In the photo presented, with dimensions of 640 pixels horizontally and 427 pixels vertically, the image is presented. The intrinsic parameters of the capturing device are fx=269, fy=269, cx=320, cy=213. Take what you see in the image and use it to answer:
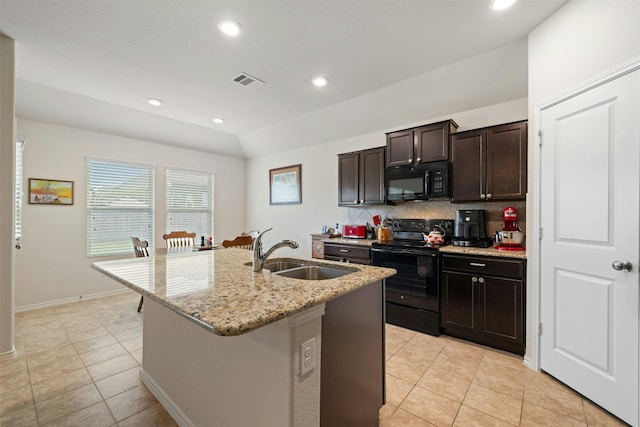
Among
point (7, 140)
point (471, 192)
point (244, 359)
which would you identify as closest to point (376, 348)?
point (244, 359)

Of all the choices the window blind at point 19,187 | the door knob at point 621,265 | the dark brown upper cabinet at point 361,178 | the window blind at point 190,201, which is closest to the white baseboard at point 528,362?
the door knob at point 621,265

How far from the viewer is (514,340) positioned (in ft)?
7.93

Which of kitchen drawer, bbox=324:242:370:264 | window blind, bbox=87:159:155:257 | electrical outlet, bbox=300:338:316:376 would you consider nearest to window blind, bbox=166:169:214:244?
window blind, bbox=87:159:155:257

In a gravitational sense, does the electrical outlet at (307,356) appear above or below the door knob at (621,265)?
below

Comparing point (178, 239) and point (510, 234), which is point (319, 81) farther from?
point (178, 239)

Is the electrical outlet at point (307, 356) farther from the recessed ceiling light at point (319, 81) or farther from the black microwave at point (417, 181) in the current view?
the recessed ceiling light at point (319, 81)

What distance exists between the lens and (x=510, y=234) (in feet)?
9.00

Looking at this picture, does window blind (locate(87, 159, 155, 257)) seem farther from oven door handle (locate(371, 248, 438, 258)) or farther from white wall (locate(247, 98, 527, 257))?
oven door handle (locate(371, 248, 438, 258))

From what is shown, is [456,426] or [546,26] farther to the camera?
[546,26]

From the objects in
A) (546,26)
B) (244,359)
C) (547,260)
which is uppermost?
(546,26)

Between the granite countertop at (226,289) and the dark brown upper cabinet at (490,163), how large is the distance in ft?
6.32

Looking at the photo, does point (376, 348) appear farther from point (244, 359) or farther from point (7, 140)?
point (7, 140)

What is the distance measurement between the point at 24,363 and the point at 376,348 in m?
3.00

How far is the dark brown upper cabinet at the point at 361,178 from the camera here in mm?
3752
